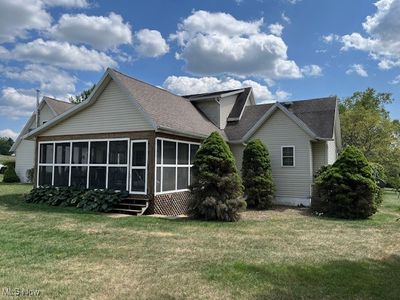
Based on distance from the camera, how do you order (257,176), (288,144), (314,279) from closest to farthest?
(314,279)
(257,176)
(288,144)

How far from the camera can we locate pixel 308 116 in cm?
1723

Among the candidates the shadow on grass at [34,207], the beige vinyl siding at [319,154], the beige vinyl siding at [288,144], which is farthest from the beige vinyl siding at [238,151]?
the shadow on grass at [34,207]

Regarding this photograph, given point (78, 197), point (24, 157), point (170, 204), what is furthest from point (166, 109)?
point (24, 157)

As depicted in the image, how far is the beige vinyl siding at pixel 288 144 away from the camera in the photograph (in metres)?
15.7

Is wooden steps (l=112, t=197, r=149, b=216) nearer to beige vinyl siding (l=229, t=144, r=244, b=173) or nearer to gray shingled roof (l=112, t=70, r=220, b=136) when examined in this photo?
gray shingled roof (l=112, t=70, r=220, b=136)

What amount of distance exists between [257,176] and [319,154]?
3627 millimetres

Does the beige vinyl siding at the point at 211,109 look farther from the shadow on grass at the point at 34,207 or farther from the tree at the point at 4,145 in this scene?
the tree at the point at 4,145

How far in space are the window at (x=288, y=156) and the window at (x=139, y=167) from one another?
7306mm

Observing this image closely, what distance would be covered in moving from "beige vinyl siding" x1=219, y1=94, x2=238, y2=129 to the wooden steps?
7714 mm

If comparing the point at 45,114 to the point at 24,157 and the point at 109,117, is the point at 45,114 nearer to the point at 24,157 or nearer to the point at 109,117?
the point at 24,157

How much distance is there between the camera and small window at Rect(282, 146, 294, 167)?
52.6ft

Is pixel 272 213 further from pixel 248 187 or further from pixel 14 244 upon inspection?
pixel 14 244

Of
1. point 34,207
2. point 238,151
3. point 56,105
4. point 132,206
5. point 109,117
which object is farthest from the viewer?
point 56,105

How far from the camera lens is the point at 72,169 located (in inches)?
568
